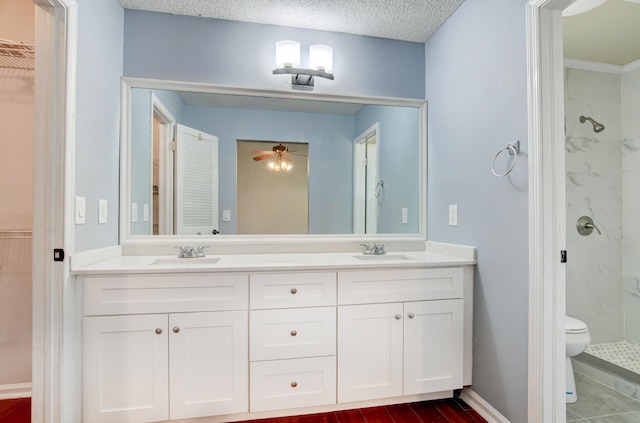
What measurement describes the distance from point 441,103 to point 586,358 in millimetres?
2087

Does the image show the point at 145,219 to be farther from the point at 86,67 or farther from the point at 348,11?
the point at 348,11

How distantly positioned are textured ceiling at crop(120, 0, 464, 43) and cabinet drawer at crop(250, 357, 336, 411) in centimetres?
197

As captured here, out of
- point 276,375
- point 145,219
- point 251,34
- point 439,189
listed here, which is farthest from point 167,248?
point 439,189

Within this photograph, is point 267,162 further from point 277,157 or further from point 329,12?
point 329,12

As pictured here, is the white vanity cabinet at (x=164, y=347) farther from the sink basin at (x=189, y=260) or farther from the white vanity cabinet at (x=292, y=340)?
the sink basin at (x=189, y=260)

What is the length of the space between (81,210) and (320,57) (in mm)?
1583

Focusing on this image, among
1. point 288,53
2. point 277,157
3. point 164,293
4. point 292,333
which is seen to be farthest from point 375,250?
point 288,53

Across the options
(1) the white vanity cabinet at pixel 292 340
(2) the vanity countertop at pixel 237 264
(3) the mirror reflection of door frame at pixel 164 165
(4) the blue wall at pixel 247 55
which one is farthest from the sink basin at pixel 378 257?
(3) the mirror reflection of door frame at pixel 164 165

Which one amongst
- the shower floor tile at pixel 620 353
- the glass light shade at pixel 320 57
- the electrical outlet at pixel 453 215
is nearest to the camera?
the electrical outlet at pixel 453 215

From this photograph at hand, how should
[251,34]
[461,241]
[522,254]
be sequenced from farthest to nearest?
[251,34]
[461,241]
[522,254]

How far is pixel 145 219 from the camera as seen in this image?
1979mm

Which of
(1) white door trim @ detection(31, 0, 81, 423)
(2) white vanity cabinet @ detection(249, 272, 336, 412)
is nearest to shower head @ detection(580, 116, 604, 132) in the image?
(2) white vanity cabinet @ detection(249, 272, 336, 412)

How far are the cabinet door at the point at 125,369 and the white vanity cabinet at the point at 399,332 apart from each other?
0.86 meters

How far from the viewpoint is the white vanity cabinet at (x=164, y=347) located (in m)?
1.45
